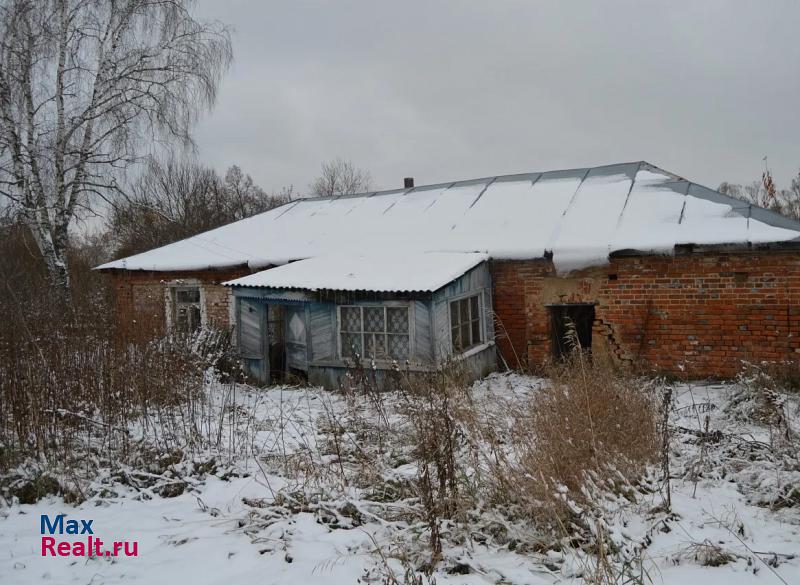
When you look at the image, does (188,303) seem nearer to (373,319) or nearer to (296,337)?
(296,337)

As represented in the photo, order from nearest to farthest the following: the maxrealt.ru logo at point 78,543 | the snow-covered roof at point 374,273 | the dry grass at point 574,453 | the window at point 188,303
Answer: the dry grass at point 574,453
the maxrealt.ru logo at point 78,543
the snow-covered roof at point 374,273
the window at point 188,303

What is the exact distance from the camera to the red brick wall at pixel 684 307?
8.04m

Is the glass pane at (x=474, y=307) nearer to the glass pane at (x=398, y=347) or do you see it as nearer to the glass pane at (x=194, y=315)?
the glass pane at (x=398, y=347)

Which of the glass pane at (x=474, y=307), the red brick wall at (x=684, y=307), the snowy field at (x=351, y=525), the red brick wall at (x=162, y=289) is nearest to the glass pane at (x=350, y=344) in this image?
the glass pane at (x=474, y=307)

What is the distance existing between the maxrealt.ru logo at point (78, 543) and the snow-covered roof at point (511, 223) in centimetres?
723

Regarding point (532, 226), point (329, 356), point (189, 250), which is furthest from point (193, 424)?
point (189, 250)

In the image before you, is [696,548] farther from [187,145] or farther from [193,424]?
[187,145]

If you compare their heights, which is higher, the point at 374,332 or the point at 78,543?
Result: the point at 374,332

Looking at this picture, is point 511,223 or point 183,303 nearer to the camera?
point 511,223

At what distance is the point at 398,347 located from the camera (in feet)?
28.3

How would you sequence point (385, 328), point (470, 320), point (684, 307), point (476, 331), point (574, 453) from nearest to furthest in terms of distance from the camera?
point (574, 453) → point (684, 307) → point (385, 328) → point (470, 320) → point (476, 331)

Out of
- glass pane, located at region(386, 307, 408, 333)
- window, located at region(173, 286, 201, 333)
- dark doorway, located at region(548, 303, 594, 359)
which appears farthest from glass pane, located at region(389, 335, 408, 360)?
window, located at region(173, 286, 201, 333)

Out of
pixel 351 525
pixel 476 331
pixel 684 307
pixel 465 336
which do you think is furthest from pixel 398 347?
pixel 351 525

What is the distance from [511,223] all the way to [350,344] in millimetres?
3974
